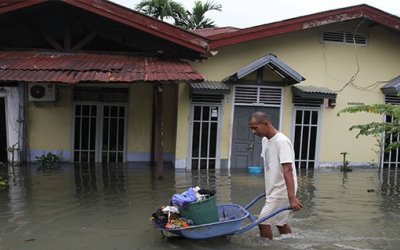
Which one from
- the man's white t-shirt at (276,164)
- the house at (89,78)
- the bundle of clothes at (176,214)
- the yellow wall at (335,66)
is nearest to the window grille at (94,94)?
the house at (89,78)

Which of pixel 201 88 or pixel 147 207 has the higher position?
pixel 201 88

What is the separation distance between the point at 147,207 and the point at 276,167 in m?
3.18

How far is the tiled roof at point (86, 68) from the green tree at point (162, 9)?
12.9 meters

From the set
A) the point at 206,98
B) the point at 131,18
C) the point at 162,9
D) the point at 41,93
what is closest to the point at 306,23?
the point at 206,98

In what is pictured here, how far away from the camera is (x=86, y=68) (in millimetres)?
10406

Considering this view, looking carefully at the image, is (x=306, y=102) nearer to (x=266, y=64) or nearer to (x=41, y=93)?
(x=266, y=64)

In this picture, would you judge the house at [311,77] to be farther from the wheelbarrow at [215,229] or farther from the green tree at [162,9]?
the green tree at [162,9]

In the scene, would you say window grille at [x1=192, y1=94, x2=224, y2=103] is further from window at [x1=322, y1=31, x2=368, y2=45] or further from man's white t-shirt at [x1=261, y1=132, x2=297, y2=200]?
man's white t-shirt at [x1=261, y1=132, x2=297, y2=200]

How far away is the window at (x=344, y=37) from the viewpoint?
539 inches

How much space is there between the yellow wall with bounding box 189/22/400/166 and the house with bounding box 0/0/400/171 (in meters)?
0.03

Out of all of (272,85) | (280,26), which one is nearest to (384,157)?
(272,85)

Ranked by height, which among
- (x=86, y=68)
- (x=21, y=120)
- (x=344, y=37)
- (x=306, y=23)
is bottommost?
(x=21, y=120)

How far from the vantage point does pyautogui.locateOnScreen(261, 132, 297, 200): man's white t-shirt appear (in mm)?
5454

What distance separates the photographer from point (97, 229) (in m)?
6.43
